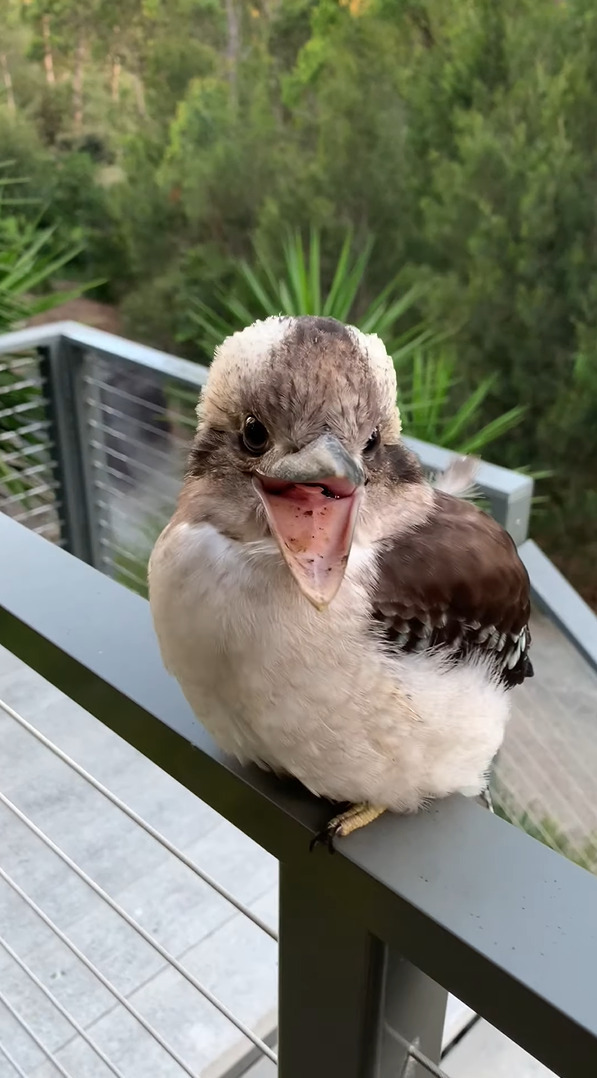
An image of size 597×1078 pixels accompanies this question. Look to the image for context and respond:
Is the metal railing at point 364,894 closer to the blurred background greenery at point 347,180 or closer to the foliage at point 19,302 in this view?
the foliage at point 19,302

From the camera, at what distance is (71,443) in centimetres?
236

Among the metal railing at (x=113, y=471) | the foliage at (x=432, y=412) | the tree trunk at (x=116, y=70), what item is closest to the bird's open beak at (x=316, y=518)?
the metal railing at (x=113, y=471)

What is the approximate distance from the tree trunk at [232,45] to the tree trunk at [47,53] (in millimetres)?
794

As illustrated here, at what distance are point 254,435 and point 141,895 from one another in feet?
4.27

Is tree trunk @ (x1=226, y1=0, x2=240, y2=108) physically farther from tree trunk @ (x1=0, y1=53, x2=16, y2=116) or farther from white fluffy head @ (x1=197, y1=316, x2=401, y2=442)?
white fluffy head @ (x1=197, y1=316, x2=401, y2=442)

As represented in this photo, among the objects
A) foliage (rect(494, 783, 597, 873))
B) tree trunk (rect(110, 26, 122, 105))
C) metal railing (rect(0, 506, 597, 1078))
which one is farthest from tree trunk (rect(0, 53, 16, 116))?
metal railing (rect(0, 506, 597, 1078))

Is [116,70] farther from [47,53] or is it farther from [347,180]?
[347,180]

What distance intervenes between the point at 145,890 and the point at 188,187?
3.22 m

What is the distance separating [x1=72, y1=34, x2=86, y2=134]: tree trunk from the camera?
3.90 m

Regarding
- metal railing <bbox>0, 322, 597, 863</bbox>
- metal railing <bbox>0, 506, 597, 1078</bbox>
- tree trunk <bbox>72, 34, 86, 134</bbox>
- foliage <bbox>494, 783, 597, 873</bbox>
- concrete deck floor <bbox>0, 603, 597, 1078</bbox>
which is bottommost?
foliage <bbox>494, 783, 597, 873</bbox>

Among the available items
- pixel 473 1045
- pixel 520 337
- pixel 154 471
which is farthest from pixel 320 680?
pixel 520 337

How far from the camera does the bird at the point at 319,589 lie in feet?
1.93

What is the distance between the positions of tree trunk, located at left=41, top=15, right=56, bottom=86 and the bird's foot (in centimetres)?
416

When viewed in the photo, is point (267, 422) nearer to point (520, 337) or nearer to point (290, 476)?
point (290, 476)
